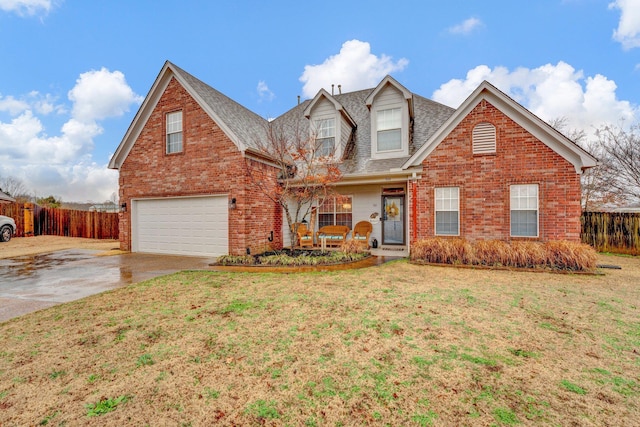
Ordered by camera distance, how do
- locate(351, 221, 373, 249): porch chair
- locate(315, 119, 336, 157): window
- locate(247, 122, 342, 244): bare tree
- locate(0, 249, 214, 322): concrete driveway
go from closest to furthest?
locate(0, 249, 214, 322): concrete driveway < locate(247, 122, 342, 244): bare tree < locate(351, 221, 373, 249): porch chair < locate(315, 119, 336, 157): window

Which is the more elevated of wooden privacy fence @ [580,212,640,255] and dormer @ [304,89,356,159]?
dormer @ [304,89,356,159]

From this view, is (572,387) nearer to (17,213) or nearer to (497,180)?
(497,180)

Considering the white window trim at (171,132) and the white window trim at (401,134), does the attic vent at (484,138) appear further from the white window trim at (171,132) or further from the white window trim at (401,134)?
the white window trim at (171,132)

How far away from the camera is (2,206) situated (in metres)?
17.6

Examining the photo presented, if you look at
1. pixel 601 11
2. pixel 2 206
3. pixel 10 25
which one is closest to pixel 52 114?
pixel 2 206

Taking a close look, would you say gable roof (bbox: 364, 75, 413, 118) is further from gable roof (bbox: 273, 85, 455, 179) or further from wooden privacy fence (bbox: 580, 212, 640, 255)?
wooden privacy fence (bbox: 580, 212, 640, 255)

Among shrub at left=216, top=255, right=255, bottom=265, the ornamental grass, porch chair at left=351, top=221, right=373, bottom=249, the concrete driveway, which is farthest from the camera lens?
porch chair at left=351, top=221, right=373, bottom=249

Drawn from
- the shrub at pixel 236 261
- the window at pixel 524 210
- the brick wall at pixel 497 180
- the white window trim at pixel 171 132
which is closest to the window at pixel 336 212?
the brick wall at pixel 497 180

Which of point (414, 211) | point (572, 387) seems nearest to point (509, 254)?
point (414, 211)

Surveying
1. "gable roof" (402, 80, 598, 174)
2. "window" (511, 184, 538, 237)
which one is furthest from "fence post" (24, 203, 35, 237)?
"window" (511, 184, 538, 237)

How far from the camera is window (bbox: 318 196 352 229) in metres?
12.8

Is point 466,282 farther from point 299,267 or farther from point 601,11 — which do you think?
point 601,11

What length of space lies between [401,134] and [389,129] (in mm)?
522

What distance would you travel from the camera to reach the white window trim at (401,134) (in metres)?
11.4
